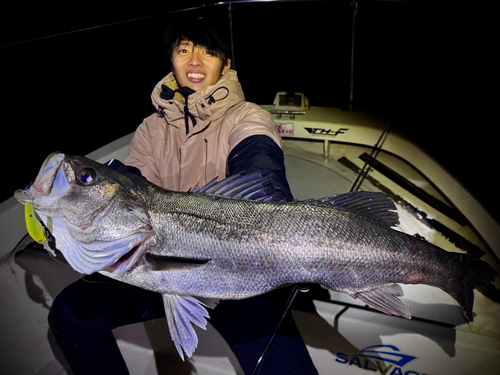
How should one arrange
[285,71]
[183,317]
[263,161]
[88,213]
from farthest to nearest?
[285,71], [263,161], [183,317], [88,213]

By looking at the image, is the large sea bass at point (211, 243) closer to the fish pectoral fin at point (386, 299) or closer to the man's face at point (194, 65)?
the fish pectoral fin at point (386, 299)

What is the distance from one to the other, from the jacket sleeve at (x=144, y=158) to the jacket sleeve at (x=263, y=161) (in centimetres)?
89

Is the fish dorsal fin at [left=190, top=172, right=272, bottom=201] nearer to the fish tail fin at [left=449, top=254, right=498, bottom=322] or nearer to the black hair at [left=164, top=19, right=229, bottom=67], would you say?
the fish tail fin at [left=449, top=254, right=498, bottom=322]

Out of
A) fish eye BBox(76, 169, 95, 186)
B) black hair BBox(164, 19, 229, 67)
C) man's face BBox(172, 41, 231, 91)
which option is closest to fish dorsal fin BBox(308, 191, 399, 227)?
fish eye BBox(76, 169, 95, 186)

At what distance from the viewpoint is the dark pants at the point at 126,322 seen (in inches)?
81.3

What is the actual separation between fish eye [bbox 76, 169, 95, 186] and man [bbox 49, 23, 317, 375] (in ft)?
2.61

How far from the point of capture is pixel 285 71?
17.0 metres

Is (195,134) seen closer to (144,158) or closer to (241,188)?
(144,158)

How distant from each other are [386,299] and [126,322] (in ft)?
5.18

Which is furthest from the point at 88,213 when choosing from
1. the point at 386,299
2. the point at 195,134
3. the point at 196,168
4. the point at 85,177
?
the point at 386,299

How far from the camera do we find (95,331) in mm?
2211

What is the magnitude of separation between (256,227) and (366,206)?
57 cm

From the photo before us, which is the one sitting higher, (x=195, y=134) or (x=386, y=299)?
(x=195, y=134)

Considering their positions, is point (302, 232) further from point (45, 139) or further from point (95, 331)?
point (45, 139)
